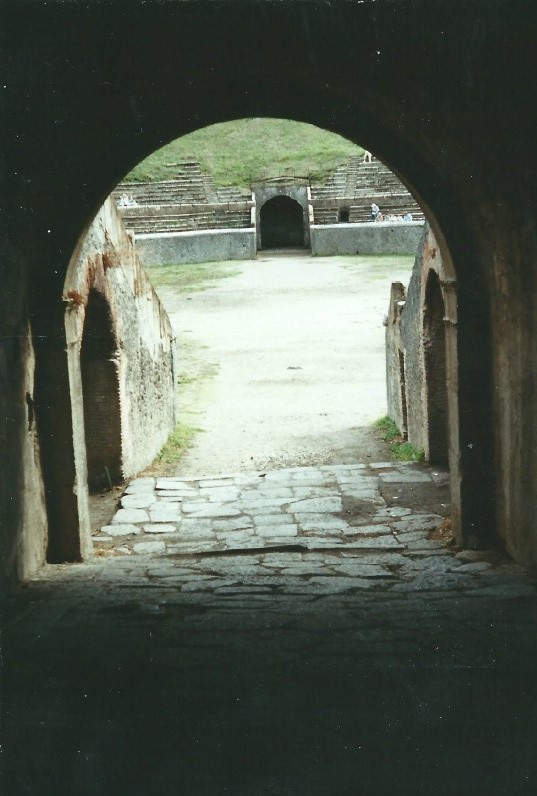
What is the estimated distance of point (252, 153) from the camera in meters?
37.0

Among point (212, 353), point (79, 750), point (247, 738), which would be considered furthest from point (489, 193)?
point (212, 353)

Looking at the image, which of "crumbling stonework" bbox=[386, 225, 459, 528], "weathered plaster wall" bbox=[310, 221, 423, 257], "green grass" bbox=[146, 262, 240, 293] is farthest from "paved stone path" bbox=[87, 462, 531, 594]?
"weathered plaster wall" bbox=[310, 221, 423, 257]

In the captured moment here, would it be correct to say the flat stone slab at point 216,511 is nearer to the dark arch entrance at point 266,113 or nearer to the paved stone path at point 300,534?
the paved stone path at point 300,534

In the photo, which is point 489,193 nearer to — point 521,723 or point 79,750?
point 521,723

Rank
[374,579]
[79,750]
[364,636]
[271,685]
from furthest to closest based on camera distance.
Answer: [374,579]
[364,636]
[271,685]
[79,750]

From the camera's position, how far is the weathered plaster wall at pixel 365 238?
1075 inches

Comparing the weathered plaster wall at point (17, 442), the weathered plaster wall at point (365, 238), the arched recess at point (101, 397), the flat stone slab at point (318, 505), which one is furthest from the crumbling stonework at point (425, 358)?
the weathered plaster wall at point (365, 238)

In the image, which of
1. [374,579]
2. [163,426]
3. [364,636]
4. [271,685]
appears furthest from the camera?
[163,426]

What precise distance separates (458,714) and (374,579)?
6.67 feet

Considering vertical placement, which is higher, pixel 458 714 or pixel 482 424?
pixel 482 424

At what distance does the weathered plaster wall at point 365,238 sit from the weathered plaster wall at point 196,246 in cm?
221

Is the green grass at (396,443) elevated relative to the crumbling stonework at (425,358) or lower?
lower

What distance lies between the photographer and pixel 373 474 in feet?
28.0

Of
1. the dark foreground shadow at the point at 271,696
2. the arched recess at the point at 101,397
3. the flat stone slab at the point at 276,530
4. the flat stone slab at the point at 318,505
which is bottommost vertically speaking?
the dark foreground shadow at the point at 271,696
